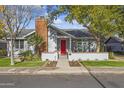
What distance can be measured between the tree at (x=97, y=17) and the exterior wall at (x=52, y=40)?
560cm

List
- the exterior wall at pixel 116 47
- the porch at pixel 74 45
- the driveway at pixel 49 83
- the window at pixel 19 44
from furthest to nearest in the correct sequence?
the exterior wall at pixel 116 47 < the window at pixel 19 44 < the porch at pixel 74 45 < the driveway at pixel 49 83

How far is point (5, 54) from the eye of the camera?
44094 millimetres

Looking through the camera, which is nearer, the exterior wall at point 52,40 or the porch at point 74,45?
the exterior wall at point 52,40

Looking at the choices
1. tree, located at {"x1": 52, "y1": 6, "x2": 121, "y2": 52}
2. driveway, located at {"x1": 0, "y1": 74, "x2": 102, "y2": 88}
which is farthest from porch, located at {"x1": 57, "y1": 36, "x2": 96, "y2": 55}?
driveway, located at {"x1": 0, "y1": 74, "x2": 102, "y2": 88}

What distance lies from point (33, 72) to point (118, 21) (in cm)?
1594

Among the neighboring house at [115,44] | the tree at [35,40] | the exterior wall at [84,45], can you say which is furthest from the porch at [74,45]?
the neighboring house at [115,44]

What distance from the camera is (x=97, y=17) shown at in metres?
32.5

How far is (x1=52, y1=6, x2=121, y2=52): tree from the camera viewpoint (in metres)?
32.4

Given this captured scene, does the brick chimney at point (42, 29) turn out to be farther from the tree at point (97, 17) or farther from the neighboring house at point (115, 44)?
the neighboring house at point (115, 44)

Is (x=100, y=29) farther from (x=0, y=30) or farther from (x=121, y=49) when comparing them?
(x=121, y=49)

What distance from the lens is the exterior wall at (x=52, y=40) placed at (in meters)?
41.5

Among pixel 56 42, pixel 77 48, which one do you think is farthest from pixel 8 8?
pixel 77 48
